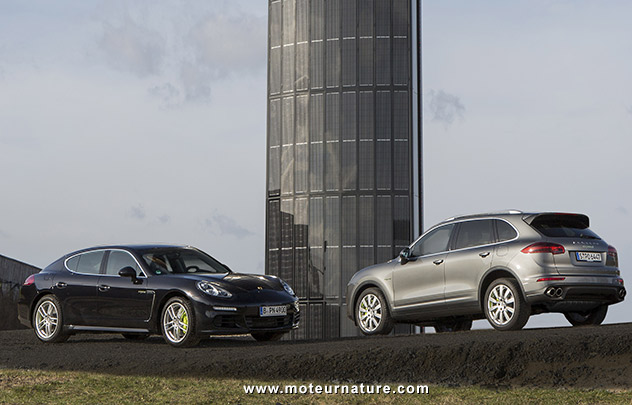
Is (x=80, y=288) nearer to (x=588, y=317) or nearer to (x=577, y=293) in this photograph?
(x=577, y=293)

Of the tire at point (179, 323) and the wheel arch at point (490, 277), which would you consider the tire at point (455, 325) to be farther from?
the tire at point (179, 323)

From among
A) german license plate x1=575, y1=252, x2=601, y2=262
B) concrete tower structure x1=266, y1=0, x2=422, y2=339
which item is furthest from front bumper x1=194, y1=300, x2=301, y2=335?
concrete tower structure x1=266, y1=0, x2=422, y2=339

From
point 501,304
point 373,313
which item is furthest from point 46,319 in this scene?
point 501,304

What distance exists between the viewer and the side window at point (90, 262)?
16.2m

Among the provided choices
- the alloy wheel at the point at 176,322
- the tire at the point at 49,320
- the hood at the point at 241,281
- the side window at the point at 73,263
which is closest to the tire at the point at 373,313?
the hood at the point at 241,281

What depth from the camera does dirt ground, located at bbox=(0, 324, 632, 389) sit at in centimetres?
1183

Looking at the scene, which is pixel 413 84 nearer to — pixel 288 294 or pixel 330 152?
pixel 330 152

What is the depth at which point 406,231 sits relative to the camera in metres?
39.1

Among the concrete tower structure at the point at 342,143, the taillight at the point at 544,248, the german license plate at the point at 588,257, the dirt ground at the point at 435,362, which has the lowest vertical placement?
the dirt ground at the point at 435,362

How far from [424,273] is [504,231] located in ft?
5.05

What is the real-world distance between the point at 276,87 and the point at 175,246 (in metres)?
24.8

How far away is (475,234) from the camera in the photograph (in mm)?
14984

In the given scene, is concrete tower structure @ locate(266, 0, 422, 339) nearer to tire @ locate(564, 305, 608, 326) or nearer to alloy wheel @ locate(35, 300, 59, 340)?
alloy wheel @ locate(35, 300, 59, 340)

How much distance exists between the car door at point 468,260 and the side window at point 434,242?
0.76ft
